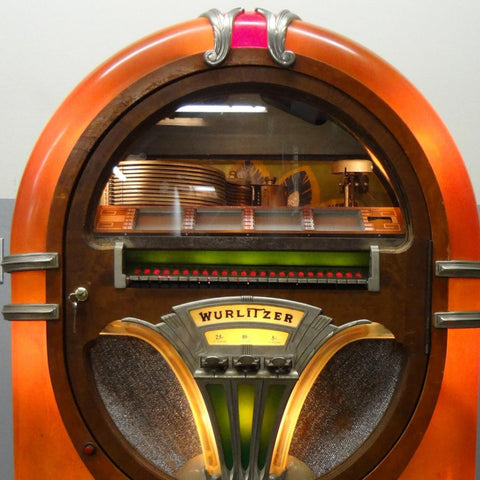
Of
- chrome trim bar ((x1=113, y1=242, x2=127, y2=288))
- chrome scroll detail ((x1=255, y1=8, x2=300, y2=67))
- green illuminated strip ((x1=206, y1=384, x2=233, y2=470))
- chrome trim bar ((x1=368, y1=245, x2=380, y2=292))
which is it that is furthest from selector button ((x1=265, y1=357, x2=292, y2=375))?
chrome scroll detail ((x1=255, y1=8, x2=300, y2=67))

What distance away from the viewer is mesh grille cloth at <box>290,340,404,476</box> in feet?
3.96

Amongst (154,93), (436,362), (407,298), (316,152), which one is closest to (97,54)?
(154,93)

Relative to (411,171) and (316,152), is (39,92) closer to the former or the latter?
(316,152)

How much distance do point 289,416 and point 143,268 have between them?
48 centimetres

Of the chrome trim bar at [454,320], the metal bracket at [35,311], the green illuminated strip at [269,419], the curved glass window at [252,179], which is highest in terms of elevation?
the curved glass window at [252,179]

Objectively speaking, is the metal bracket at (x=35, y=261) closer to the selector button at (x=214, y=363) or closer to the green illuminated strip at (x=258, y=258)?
the green illuminated strip at (x=258, y=258)

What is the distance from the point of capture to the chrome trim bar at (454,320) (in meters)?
1.11

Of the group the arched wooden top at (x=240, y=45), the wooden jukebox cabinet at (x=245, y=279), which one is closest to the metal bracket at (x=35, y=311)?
the wooden jukebox cabinet at (x=245, y=279)

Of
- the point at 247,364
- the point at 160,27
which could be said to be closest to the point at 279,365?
the point at 247,364

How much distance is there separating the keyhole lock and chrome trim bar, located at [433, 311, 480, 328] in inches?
30.1

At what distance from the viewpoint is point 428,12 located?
1.73 metres

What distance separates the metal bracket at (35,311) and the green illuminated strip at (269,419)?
50 cm

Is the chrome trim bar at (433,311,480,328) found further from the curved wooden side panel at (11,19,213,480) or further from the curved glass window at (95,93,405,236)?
the curved wooden side panel at (11,19,213,480)

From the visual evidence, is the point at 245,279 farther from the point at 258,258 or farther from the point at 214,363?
the point at 214,363
